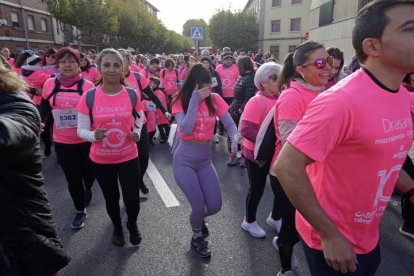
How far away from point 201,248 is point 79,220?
5.41ft

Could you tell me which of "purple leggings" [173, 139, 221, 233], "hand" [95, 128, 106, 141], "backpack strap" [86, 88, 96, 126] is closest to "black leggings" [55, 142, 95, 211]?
"backpack strap" [86, 88, 96, 126]

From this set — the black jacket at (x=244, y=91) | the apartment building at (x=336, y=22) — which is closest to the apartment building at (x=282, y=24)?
the apartment building at (x=336, y=22)

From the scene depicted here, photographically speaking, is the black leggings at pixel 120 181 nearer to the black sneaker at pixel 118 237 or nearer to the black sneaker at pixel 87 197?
the black sneaker at pixel 118 237

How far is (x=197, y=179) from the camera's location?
10.2 feet

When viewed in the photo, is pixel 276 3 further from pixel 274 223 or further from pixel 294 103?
pixel 294 103

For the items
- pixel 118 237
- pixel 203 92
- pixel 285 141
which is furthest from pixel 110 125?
pixel 285 141

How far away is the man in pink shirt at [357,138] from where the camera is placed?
1280 mm

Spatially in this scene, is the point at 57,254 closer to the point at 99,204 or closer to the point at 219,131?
the point at 99,204

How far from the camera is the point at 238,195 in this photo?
471 centimetres

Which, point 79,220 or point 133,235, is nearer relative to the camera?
point 133,235

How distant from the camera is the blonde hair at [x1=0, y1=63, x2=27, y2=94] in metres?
1.38

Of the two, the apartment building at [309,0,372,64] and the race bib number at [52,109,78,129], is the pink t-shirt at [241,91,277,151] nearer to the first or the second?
the race bib number at [52,109,78,129]

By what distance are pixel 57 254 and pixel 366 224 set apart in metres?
1.52

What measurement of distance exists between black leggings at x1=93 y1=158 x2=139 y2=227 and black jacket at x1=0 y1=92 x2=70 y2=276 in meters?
1.67
